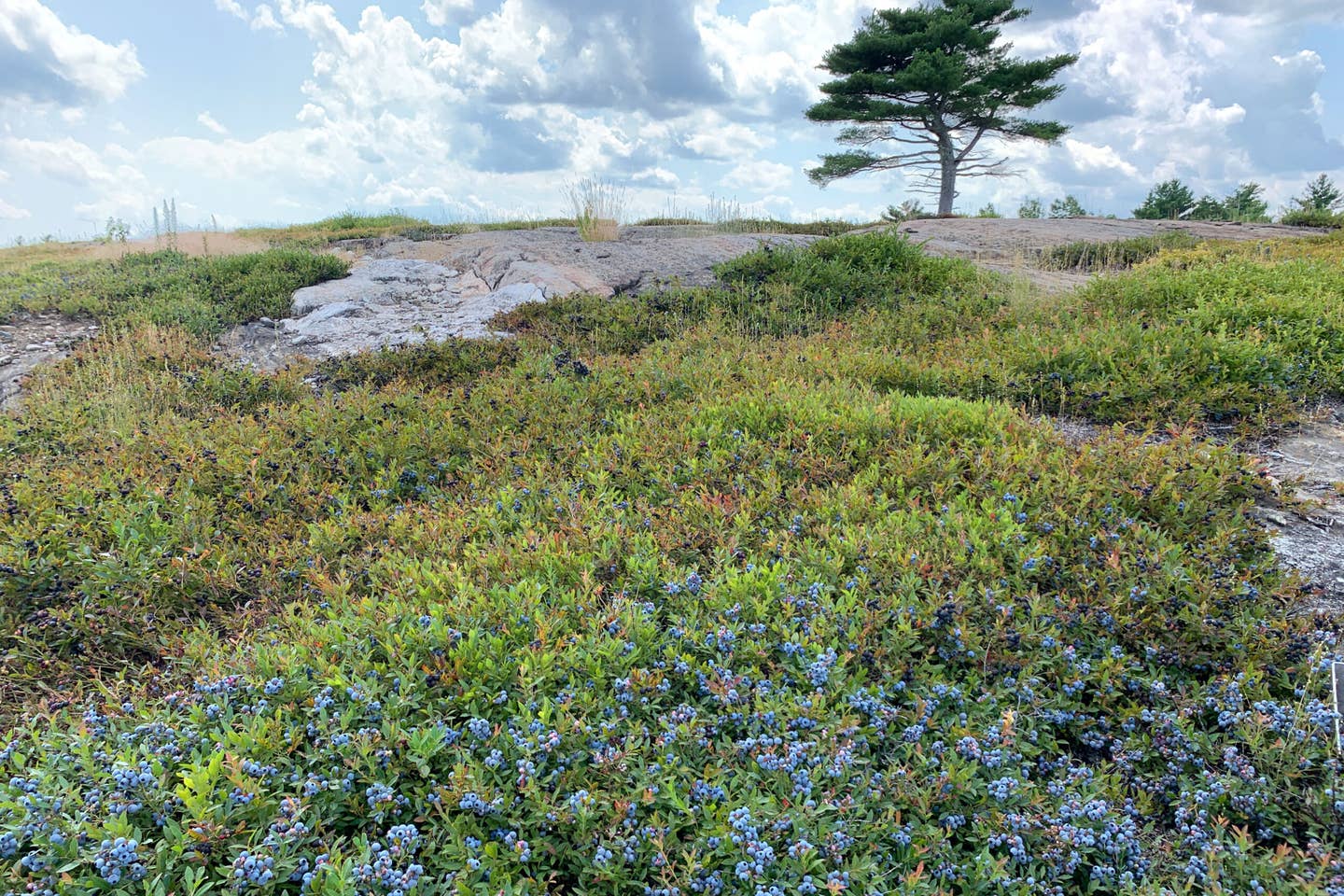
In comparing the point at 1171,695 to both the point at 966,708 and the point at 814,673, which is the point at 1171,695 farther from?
the point at 814,673

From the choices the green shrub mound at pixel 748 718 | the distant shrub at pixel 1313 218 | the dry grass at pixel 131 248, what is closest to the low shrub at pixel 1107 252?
the distant shrub at pixel 1313 218

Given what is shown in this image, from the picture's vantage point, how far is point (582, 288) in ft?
36.1

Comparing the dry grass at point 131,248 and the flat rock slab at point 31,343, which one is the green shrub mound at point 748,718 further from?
the dry grass at point 131,248

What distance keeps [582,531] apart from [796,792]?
1811mm

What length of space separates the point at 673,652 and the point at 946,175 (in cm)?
2653

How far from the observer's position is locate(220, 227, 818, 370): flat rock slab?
9180mm

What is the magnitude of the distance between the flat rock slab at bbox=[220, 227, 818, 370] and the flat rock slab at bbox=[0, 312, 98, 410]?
5.69 ft

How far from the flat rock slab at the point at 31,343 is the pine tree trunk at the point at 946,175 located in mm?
23862

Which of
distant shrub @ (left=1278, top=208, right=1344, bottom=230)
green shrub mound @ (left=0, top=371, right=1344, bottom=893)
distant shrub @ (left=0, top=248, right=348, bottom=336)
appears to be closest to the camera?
green shrub mound @ (left=0, top=371, right=1344, bottom=893)

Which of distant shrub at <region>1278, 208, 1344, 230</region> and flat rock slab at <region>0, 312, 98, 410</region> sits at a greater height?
distant shrub at <region>1278, 208, 1344, 230</region>

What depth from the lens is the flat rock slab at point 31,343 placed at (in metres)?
7.82

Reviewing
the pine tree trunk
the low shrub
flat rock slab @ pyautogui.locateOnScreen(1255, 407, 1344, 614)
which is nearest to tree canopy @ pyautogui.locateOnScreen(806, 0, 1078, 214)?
the pine tree trunk

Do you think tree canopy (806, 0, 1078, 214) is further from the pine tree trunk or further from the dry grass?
the dry grass

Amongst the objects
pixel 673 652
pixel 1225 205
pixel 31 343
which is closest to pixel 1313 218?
pixel 1225 205
